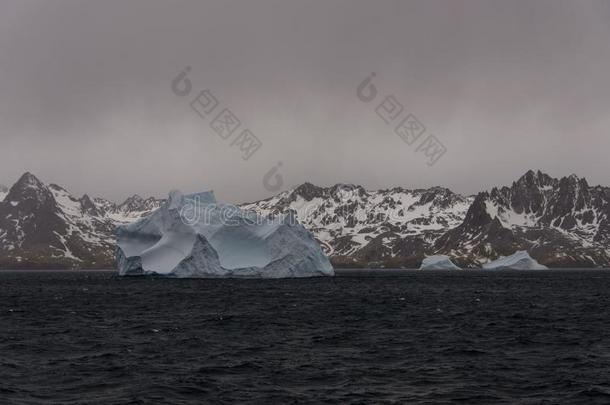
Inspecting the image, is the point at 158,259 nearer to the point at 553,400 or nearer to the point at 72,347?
the point at 72,347

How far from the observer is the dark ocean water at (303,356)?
26.6 m

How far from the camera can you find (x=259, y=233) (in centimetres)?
12362

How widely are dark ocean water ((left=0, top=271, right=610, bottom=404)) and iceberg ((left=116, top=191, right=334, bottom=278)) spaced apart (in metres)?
58.7

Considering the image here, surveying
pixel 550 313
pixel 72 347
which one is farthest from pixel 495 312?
pixel 72 347

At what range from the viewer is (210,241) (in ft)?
402

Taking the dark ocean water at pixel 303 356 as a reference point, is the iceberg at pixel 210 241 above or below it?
above

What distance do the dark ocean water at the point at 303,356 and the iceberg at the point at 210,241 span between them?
193 feet

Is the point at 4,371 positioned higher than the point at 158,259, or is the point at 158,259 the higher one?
the point at 158,259

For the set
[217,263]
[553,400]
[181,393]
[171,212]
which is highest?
[171,212]

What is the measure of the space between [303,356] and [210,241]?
291 feet

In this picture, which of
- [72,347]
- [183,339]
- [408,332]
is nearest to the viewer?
[72,347]

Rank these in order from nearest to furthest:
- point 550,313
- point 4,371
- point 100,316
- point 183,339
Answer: point 4,371, point 183,339, point 100,316, point 550,313

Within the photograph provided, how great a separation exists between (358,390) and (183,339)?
677 inches

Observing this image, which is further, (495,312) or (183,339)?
(495,312)
